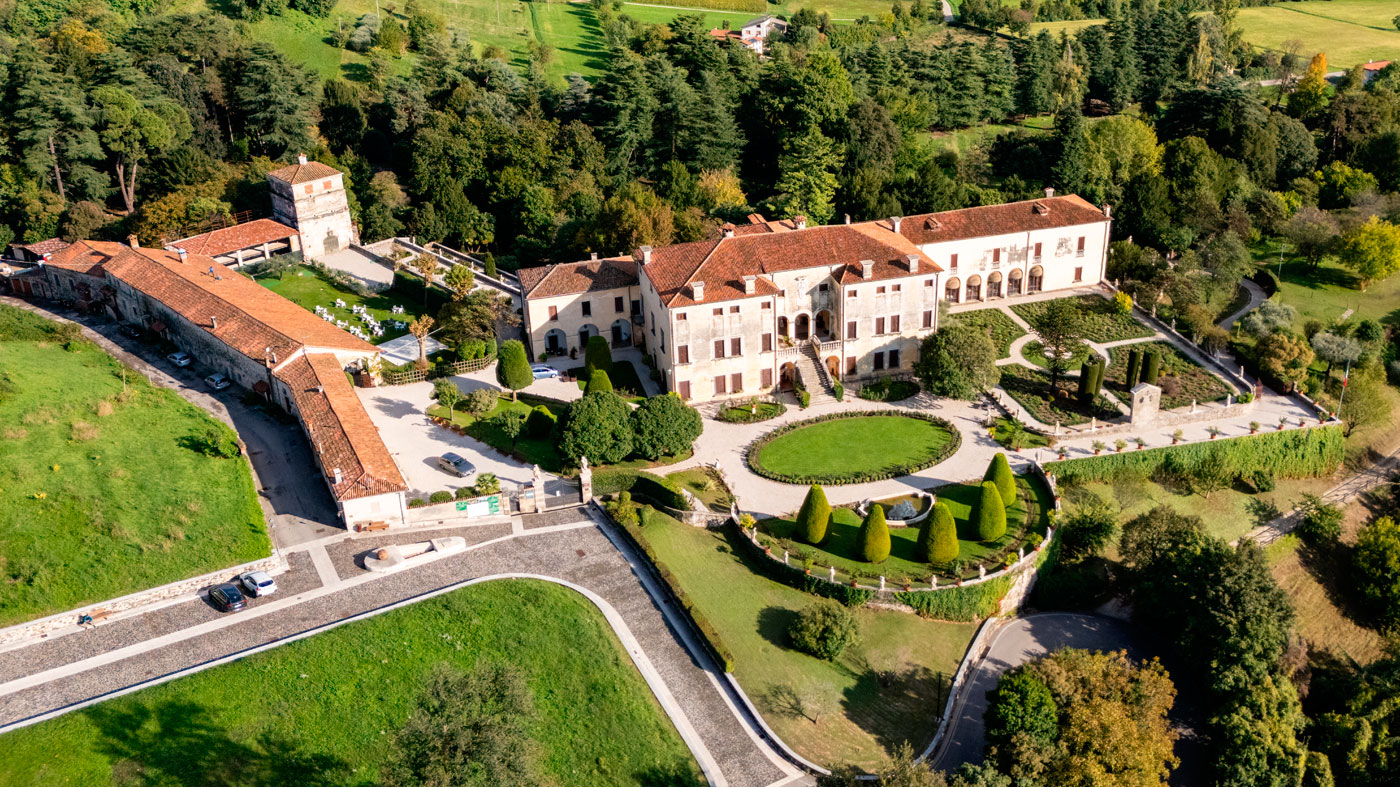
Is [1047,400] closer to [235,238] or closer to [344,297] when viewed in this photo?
[344,297]

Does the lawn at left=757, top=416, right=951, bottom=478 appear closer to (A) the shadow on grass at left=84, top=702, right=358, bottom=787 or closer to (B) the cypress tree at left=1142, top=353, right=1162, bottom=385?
(B) the cypress tree at left=1142, top=353, right=1162, bottom=385

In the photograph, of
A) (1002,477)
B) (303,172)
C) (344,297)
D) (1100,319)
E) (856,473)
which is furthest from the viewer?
(303,172)

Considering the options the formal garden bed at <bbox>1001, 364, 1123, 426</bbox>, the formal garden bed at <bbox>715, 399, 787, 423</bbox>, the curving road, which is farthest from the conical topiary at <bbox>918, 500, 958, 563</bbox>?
the formal garden bed at <bbox>715, 399, 787, 423</bbox>

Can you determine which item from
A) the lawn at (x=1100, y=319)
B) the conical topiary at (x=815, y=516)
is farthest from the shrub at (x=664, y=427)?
the lawn at (x=1100, y=319)

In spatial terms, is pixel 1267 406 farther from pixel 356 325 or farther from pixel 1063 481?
pixel 356 325

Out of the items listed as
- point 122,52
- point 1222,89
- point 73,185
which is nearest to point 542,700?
point 73,185

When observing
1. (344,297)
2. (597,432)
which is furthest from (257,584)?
(344,297)

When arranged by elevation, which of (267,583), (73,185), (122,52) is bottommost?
(267,583)
